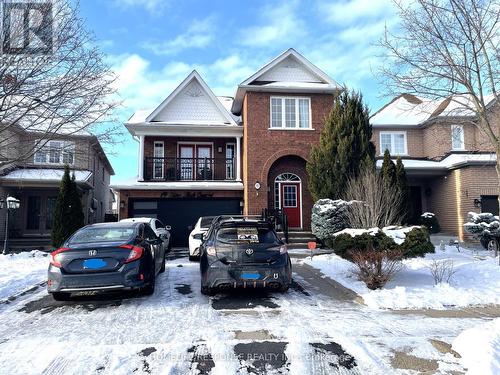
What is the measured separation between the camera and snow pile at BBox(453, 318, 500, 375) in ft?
12.1

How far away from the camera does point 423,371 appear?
12.6 ft

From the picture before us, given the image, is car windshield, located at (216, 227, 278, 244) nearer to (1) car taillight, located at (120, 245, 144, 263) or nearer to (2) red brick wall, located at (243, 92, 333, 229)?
(1) car taillight, located at (120, 245, 144, 263)

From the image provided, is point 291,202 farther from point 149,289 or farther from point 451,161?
point 149,289

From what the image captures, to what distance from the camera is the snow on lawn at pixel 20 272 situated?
7968 millimetres

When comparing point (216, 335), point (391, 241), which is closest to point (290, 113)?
point (391, 241)

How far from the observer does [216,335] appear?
4910 millimetres

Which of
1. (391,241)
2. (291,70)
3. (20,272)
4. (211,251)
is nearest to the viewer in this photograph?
(211,251)

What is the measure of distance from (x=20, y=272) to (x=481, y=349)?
10.1 metres

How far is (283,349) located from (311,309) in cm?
196

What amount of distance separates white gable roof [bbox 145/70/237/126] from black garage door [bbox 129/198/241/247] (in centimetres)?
418

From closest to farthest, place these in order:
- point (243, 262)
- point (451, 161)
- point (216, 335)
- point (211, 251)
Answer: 1. point (216, 335)
2. point (243, 262)
3. point (211, 251)
4. point (451, 161)

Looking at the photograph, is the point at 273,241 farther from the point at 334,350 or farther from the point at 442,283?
the point at 442,283

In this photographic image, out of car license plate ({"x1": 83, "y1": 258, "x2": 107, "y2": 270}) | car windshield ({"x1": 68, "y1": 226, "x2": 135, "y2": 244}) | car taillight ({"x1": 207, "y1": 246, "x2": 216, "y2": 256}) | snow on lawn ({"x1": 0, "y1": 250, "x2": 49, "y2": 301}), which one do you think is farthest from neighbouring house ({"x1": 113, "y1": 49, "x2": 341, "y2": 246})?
car license plate ({"x1": 83, "y1": 258, "x2": 107, "y2": 270})

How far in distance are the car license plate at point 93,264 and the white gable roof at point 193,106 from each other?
13.7 m
